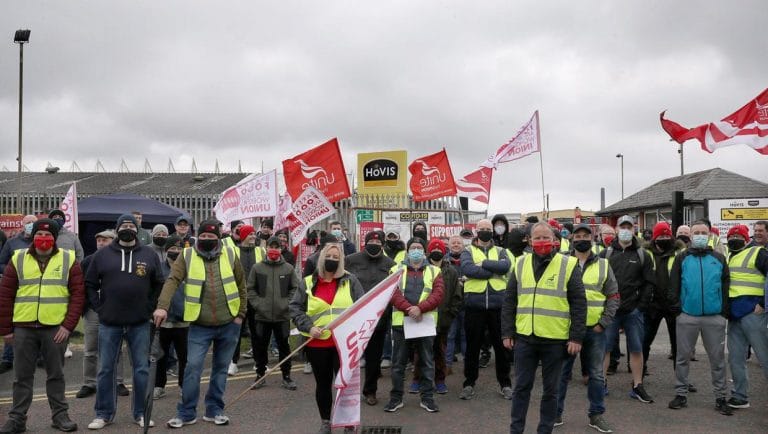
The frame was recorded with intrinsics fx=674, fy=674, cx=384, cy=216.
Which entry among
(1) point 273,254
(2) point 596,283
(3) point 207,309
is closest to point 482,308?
(2) point 596,283

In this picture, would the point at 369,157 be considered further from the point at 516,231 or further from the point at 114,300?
the point at 114,300

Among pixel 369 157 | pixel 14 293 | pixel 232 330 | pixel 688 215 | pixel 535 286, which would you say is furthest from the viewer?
pixel 688 215

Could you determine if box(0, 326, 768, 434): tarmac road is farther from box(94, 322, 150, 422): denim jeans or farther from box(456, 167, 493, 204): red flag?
box(456, 167, 493, 204): red flag

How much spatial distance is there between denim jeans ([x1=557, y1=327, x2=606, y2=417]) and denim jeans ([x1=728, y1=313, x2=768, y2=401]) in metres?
1.74

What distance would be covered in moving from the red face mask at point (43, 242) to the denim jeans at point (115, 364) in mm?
998

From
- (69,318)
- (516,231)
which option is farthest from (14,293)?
(516,231)

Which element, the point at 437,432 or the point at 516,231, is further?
the point at 516,231

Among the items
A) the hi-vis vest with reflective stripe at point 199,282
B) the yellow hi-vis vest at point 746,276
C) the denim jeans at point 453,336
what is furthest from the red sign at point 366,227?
the yellow hi-vis vest at point 746,276

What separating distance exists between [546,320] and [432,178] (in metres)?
11.1

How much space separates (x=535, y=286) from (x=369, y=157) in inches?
439

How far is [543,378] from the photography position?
627cm

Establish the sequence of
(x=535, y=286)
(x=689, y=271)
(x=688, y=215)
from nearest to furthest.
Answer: (x=535, y=286) → (x=689, y=271) → (x=688, y=215)

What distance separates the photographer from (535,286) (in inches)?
246

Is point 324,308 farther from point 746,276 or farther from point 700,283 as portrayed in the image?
point 746,276
